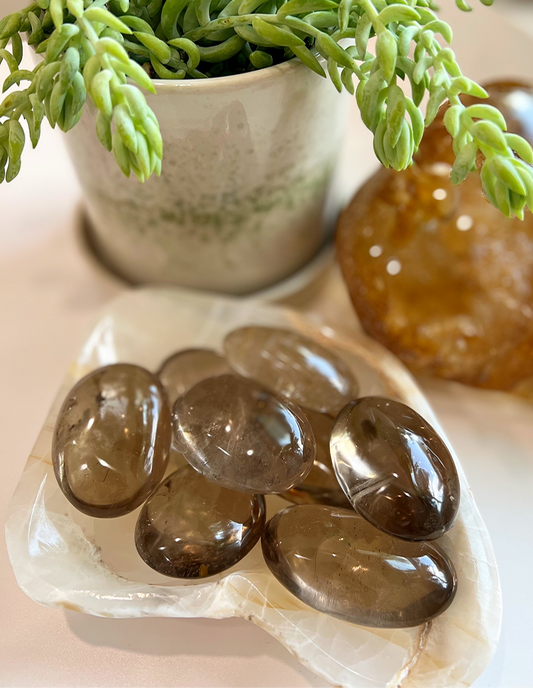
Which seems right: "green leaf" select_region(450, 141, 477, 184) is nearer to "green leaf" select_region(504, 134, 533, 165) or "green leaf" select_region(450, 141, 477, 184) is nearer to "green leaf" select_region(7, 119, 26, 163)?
"green leaf" select_region(504, 134, 533, 165)

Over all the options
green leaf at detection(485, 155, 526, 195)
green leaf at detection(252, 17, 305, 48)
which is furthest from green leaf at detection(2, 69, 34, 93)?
green leaf at detection(485, 155, 526, 195)

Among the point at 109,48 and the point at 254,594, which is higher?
the point at 109,48

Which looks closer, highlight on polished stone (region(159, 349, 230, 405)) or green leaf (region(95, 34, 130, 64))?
green leaf (region(95, 34, 130, 64))

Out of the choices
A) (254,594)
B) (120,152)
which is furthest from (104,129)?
(254,594)

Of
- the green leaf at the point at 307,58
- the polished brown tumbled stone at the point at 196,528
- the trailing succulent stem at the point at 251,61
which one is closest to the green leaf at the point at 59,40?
the trailing succulent stem at the point at 251,61

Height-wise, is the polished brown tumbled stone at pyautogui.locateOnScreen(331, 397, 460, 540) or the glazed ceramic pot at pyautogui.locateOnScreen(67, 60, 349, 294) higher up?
the glazed ceramic pot at pyautogui.locateOnScreen(67, 60, 349, 294)

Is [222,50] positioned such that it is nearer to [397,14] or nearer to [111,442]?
[397,14]

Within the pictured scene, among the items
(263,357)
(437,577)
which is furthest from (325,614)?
(263,357)

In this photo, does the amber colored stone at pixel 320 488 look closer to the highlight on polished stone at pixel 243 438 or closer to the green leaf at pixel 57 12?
A: the highlight on polished stone at pixel 243 438
